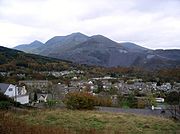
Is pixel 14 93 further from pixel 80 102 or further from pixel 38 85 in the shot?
pixel 38 85

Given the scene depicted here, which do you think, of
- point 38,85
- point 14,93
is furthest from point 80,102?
point 38,85

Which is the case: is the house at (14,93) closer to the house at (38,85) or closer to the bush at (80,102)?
the bush at (80,102)

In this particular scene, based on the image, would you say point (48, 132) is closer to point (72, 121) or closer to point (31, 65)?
point (72, 121)

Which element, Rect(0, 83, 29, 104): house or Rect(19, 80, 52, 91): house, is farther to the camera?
Rect(19, 80, 52, 91): house

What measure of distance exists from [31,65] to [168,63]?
103357 mm

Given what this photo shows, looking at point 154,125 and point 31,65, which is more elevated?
point 31,65

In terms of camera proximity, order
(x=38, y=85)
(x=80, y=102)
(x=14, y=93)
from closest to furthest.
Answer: (x=80, y=102) < (x=14, y=93) < (x=38, y=85)

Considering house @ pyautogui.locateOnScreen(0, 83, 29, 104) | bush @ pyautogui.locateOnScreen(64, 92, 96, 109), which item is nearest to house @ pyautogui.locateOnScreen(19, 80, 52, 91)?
house @ pyautogui.locateOnScreen(0, 83, 29, 104)

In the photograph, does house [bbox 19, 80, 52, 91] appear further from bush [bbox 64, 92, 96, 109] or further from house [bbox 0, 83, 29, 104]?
bush [bbox 64, 92, 96, 109]

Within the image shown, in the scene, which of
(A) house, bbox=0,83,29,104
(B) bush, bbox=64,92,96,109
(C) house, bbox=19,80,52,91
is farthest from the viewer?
(C) house, bbox=19,80,52,91

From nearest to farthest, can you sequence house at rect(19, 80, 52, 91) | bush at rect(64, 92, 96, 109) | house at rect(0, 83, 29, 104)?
bush at rect(64, 92, 96, 109)
house at rect(0, 83, 29, 104)
house at rect(19, 80, 52, 91)

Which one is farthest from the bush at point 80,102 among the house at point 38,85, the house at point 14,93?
the house at point 38,85

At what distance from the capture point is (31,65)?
10644 cm

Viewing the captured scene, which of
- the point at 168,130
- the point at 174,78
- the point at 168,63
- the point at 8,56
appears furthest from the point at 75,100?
the point at 168,63
